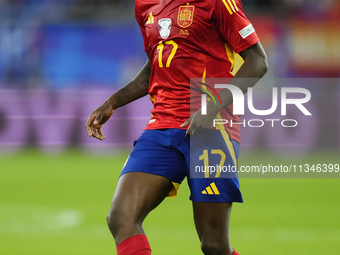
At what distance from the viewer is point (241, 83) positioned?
82.7 inches

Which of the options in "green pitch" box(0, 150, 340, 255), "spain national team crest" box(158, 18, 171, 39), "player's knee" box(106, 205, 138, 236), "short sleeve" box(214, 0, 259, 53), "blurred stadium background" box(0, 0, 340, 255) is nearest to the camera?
"player's knee" box(106, 205, 138, 236)

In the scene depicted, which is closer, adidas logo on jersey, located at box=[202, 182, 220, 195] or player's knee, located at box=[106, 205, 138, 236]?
player's knee, located at box=[106, 205, 138, 236]

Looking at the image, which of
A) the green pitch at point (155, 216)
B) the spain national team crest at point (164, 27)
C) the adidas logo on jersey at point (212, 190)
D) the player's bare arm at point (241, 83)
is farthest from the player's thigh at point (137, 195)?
the green pitch at point (155, 216)

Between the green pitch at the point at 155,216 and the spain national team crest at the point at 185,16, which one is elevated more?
the spain national team crest at the point at 185,16

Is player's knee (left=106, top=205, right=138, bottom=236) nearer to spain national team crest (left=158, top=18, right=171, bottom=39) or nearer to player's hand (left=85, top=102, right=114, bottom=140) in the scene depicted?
player's hand (left=85, top=102, right=114, bottom=140)

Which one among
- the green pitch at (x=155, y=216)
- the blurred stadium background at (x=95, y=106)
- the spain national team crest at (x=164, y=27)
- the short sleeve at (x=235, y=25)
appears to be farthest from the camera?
the blurred stadium background at (x=95, y=106)

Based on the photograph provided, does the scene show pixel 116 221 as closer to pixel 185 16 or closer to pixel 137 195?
pixel 137 195

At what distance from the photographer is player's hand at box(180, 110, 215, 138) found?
2049mm

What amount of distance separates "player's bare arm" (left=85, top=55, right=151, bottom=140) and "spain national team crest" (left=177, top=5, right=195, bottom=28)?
438 millimetres

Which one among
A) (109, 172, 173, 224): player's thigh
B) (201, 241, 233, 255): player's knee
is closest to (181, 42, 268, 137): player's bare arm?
(109, 172, 173, 224): player's thigh

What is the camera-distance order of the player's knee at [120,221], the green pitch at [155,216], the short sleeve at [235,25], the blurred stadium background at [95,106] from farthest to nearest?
the blurred stadium background at [95,106], the green pitch at [155,216], the short sleeve at [235,25], the player's knee at [120,221]

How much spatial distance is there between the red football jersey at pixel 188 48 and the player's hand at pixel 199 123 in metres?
0.18

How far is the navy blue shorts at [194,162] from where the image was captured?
219 centimetres

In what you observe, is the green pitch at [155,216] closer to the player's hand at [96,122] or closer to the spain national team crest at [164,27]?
the player's hand at [96,122]
